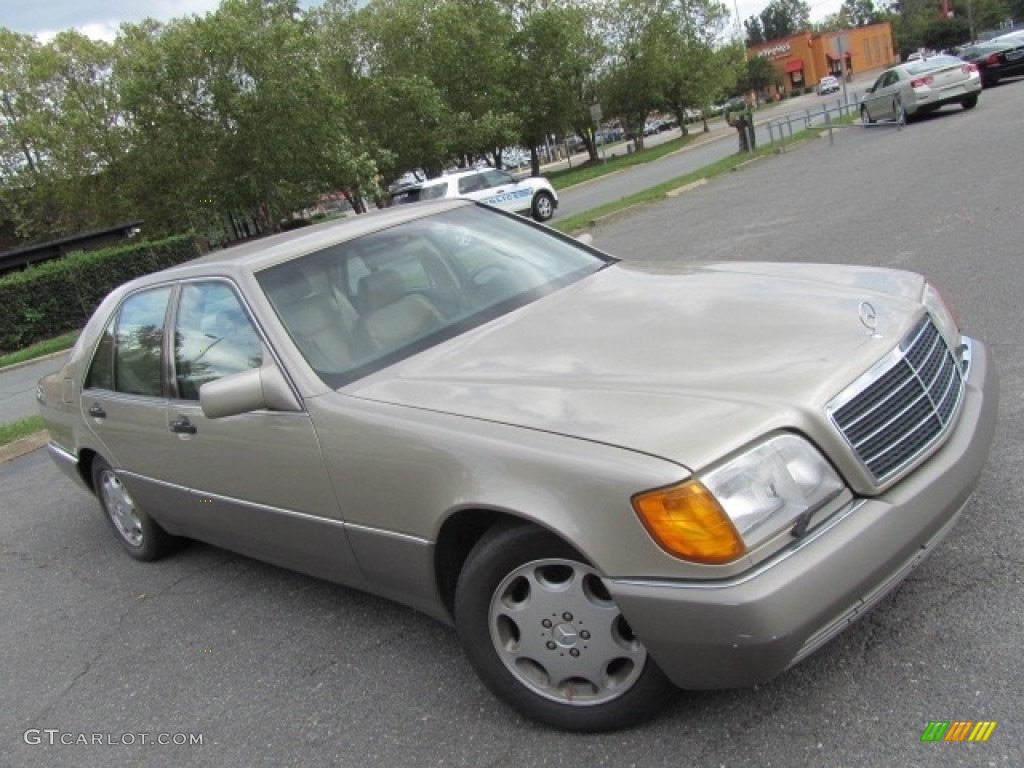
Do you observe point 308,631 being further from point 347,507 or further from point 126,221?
point 126,221

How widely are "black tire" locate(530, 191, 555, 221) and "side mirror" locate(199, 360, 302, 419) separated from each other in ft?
66.3

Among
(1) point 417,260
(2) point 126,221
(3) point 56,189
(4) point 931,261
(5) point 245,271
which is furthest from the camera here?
(3) point 56,189

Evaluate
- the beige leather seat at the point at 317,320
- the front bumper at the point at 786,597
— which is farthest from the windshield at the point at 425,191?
the front bumper at the point at 786,597

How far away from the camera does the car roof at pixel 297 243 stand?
363cm

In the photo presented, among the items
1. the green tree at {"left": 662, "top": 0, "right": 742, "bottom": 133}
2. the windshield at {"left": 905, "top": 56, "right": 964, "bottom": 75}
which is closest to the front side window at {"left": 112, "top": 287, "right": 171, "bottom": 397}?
the windshield at {"left": 905, "top": 56, "right": 964, "bottom": 75}

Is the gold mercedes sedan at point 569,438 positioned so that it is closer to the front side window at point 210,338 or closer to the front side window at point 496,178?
the front side window at point 210,338

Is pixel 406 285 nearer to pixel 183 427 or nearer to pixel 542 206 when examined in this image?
pixel 183 427

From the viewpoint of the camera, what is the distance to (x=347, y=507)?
304 centimetres

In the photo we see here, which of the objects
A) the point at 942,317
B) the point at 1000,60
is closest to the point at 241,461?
the point at 942,317

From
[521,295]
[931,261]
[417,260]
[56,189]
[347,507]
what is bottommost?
[931,261]

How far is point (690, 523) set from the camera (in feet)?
7.30

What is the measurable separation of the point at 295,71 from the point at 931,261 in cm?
2759

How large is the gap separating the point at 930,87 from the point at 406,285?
22273 millimetres

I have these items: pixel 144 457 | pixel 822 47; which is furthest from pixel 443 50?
pixel 822 47
